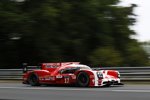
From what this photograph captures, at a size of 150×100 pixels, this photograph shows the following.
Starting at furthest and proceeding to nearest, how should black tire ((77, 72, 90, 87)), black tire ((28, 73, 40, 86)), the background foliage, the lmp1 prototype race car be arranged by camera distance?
the background foliage → black tire ((28, 73, 40, 86)) → black tire ((77, 72, 90, 87)) → the lmp1 prototype race car

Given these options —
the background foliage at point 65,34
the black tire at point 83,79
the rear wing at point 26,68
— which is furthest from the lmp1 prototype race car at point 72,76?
the background foliage at point 65,34

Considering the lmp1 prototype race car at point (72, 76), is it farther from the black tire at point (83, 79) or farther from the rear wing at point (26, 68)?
the rear wing at point (26, 68)

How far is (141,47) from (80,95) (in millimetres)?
16174

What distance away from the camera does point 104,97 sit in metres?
12.0

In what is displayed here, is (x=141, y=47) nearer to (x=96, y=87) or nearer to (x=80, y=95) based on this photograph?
(x=96, y=87)

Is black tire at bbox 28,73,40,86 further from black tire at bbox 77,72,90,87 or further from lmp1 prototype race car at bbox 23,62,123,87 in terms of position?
black tire at bbox 77,72,90,87

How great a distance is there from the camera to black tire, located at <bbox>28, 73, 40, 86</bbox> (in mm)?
17516

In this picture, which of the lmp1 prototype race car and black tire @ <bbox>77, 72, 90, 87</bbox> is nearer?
the lmp1 prototype race car

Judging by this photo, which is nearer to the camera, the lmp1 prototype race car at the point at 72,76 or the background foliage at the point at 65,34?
the lmp1 prototype race car at the point at 72,76

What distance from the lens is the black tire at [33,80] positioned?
17.5m

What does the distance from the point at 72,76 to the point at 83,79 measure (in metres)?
0.45

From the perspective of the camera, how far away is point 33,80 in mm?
17625

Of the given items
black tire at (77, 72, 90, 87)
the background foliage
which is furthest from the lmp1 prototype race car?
the background foliage

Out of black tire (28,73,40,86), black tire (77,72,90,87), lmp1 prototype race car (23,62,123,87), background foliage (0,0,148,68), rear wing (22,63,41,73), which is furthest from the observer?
background foliage (0,0,148,68)
